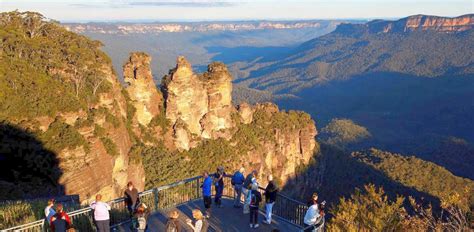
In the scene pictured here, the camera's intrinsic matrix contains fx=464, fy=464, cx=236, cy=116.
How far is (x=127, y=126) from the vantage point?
54531mm

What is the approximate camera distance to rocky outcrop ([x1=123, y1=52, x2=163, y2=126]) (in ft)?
188

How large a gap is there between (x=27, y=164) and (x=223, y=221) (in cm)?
1892

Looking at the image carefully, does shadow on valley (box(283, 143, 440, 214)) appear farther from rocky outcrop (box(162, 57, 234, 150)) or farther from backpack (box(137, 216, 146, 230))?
backpack (box(137, 216, 146, 230))

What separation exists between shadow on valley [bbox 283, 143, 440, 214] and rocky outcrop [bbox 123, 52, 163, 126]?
28.5m

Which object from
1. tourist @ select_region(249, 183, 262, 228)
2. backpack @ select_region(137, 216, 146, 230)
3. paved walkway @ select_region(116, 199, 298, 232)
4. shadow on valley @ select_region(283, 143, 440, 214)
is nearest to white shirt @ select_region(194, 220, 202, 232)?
backpack @ select_region(137, 216, 146, 230)

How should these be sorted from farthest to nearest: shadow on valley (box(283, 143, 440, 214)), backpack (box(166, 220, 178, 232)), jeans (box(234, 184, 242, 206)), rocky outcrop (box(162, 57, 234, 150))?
shadow on valley (box(283, 143, 440, 214)), rocky outcrop (box(162, 57, 234, 150)), jeans (box(234, 184, 242, 206)), backpack (box(166, 220, 178, 232))

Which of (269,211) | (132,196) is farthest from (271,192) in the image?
(132,196)

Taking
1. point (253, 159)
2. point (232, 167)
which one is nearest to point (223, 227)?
point (232, 167)

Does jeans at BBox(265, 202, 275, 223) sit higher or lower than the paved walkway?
higher

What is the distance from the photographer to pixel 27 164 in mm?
33781

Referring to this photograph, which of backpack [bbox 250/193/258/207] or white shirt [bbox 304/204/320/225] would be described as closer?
white shirt [bbox 304/204/320/225]

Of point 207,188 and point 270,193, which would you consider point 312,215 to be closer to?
point 270,193

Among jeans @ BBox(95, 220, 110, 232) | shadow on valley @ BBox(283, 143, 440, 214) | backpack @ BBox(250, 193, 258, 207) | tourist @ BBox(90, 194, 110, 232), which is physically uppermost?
tourist @ BBox(90, 194, 110, 232)

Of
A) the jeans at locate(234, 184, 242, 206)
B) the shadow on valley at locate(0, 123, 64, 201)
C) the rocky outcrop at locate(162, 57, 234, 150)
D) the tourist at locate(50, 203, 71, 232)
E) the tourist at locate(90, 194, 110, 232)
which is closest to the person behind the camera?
the tourist at locate(50, 203, 71, 232)
